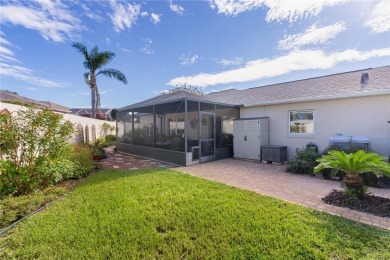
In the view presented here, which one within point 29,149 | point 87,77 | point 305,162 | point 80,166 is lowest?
point 80,166

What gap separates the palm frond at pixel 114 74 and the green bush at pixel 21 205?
15.6 meters

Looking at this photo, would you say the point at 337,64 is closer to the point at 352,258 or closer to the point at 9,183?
the point at 352,258

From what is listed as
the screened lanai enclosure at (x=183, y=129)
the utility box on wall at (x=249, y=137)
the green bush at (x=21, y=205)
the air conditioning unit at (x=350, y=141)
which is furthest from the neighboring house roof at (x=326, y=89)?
the green bush at (x=21, y=205)

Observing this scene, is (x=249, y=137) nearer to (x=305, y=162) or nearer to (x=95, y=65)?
(x=305, y=162)

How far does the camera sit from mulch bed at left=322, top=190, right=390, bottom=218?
4.04 meters

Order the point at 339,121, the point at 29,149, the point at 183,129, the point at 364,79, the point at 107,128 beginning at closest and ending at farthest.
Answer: the point at 29,149 → the point at 339,121 → the point at 364,79 → the point at 183,129 → the point at 107,128

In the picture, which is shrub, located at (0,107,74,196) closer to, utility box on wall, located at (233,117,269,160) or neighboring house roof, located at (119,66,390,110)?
neighboring house roof, located at (119,66,390,110)

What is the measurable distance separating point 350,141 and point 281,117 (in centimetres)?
338

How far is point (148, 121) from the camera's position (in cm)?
1139

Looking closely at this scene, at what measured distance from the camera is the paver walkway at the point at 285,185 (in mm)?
4062

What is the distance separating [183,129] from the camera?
9242mm

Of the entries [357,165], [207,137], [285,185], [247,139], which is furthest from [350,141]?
[207,137]

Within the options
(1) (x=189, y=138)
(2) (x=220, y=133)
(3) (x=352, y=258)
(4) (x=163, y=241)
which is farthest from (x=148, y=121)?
(3) (x=352, y=258)

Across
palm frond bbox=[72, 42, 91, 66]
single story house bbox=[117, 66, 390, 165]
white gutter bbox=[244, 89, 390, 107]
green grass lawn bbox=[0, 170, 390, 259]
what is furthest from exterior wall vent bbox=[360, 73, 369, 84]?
palm frond bbox=[72, 42, 91, 66]
